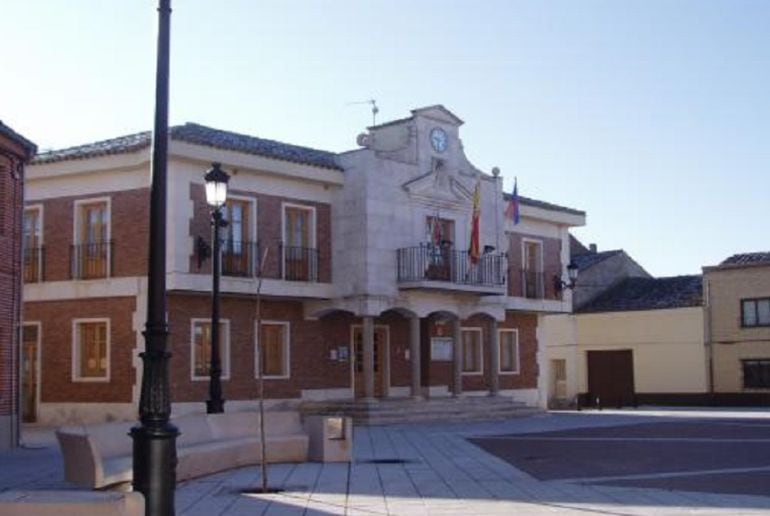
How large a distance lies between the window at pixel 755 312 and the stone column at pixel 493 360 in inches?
519

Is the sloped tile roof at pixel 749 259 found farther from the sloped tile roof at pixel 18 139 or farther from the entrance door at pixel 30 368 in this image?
the sloped tile roof at pixel 18 139

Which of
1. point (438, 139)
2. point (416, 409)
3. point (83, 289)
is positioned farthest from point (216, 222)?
point (438, 139)

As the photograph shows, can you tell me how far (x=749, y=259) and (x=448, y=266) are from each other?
17.4 meters

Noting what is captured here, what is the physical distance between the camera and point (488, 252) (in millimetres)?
32969

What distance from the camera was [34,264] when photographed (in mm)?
28141

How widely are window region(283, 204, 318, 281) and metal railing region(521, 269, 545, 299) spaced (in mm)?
10038

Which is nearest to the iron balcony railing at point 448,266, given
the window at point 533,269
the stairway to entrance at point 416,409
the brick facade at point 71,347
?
the window at point 533,269

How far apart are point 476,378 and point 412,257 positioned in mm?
7163

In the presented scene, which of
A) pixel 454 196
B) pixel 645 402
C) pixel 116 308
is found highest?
pixel 454 196

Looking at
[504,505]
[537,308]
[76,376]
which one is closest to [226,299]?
[76,376]

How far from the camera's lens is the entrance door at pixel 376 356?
103 ft

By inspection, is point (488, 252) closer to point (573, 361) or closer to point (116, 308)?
point (116, 308)

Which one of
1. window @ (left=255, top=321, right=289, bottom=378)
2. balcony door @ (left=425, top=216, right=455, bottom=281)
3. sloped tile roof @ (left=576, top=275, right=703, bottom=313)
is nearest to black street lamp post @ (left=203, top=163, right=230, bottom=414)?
window @ (left=255, top=321, right=289, bottom=378)

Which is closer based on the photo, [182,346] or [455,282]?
[182,346]
